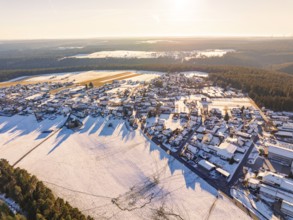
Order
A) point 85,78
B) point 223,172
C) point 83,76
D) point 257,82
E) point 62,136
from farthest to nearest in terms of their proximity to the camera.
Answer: point 83,76
point 85,78
point 257,82
point 62,136
point 223,172

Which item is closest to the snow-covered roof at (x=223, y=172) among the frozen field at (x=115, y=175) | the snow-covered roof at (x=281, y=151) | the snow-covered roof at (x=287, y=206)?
the frozen field at (x=115, y=175)

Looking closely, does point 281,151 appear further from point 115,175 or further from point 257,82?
point 257,82

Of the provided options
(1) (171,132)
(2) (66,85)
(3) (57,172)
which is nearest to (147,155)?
(1) (171,132)

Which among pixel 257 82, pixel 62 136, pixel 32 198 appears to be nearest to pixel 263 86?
pixel 257 82

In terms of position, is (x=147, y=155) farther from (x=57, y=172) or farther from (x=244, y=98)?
(x=244, y=98)

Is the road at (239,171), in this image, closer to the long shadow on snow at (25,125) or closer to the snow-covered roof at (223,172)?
the snow-covered roof at (223,172)

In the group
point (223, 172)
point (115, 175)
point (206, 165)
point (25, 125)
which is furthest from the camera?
point (25, 125)
